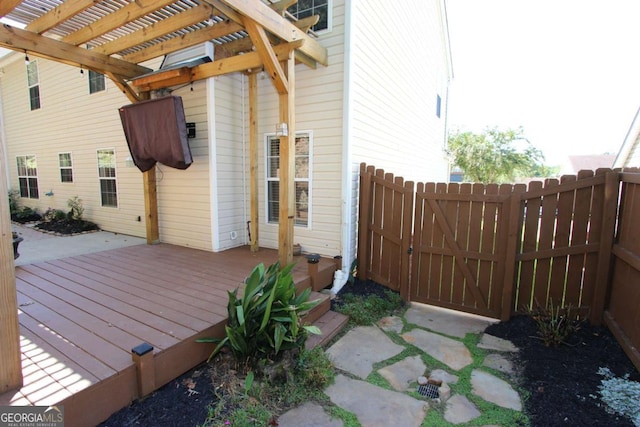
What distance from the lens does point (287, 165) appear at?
13.1 ft

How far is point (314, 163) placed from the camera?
4926 millimetres

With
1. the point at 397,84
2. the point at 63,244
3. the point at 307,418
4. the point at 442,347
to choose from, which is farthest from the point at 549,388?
the point at 63,244

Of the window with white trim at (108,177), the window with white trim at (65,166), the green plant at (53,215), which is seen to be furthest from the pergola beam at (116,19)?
the green plant at (53,215)

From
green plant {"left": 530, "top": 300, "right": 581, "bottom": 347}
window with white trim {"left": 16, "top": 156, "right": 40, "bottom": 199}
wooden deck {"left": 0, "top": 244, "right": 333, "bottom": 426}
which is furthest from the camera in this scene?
window with white trim {"left": 16, "top": 156, "right": 40, "bottom": 199}

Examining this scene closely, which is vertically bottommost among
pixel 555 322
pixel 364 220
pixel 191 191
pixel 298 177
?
pixel 555 322

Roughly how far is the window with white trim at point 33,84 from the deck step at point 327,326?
1060 centimetres

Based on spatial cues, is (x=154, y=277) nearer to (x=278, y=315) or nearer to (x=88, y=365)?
(x=88, y=365)

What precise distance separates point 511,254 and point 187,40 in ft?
16.7

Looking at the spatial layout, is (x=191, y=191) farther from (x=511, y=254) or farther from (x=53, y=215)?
(x=53, y=215)

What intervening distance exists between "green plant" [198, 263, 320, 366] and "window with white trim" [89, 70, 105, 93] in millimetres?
7220

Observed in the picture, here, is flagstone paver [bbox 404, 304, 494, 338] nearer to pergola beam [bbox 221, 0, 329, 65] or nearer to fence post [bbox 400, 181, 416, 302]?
fence post [bbox 400, 181, 416, 302]

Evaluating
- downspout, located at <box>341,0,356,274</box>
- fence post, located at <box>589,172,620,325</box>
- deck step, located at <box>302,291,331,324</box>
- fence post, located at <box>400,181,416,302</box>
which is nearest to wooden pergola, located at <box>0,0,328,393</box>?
downspout, located at <box>341,0,356,274</box>

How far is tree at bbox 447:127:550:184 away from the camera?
20.6 m

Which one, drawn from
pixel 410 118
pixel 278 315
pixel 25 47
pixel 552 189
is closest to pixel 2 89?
pixel 25 47
